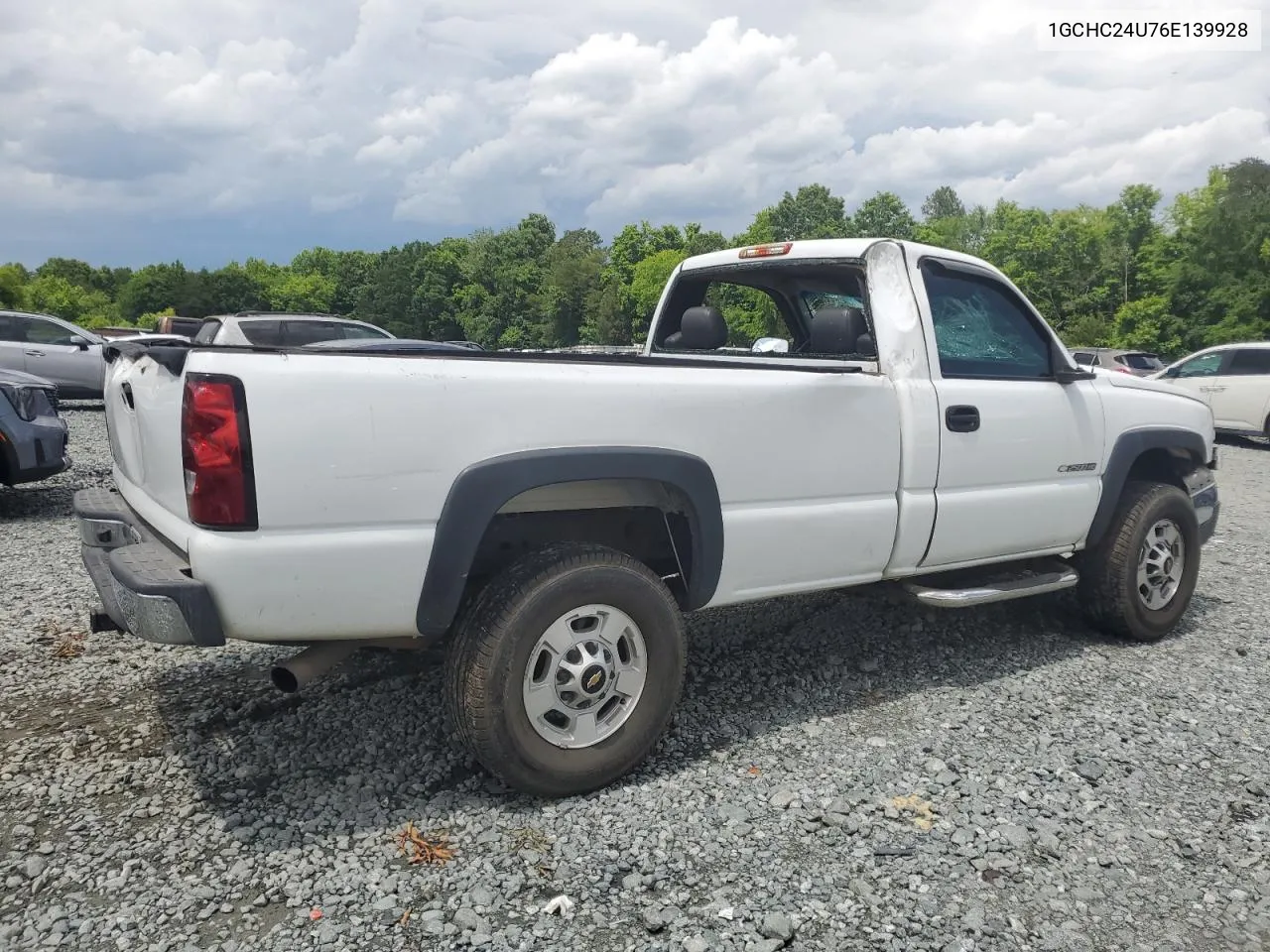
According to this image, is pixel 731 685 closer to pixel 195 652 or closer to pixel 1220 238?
pixel 195 652

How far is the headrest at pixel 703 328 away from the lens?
4.72 metres

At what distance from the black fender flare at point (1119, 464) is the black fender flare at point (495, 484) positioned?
8.36 ft

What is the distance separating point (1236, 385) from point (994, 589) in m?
14.2

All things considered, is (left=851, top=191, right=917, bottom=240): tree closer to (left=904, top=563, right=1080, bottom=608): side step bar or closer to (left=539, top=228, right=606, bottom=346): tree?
(left=539, top=228, right=606, bottom=346): tree

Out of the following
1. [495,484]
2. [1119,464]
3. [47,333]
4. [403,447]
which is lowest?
[1119,464]

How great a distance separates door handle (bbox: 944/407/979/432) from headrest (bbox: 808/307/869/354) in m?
0.50

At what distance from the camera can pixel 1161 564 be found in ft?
16.0

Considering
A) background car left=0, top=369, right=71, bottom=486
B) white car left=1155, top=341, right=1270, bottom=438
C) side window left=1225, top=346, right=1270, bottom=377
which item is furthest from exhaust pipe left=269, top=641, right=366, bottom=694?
side window left=1225, top=346, right=1270, bottom=377

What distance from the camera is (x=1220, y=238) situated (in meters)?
39.0

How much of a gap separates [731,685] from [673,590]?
84 cm

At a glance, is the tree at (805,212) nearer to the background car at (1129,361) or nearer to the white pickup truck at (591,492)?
the background car at (1129,361)

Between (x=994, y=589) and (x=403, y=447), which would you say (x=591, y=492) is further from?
(x=994, y=589)

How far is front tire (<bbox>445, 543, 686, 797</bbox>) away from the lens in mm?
2896

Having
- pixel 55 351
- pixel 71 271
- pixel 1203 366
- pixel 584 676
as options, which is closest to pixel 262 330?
pixel 55 351
